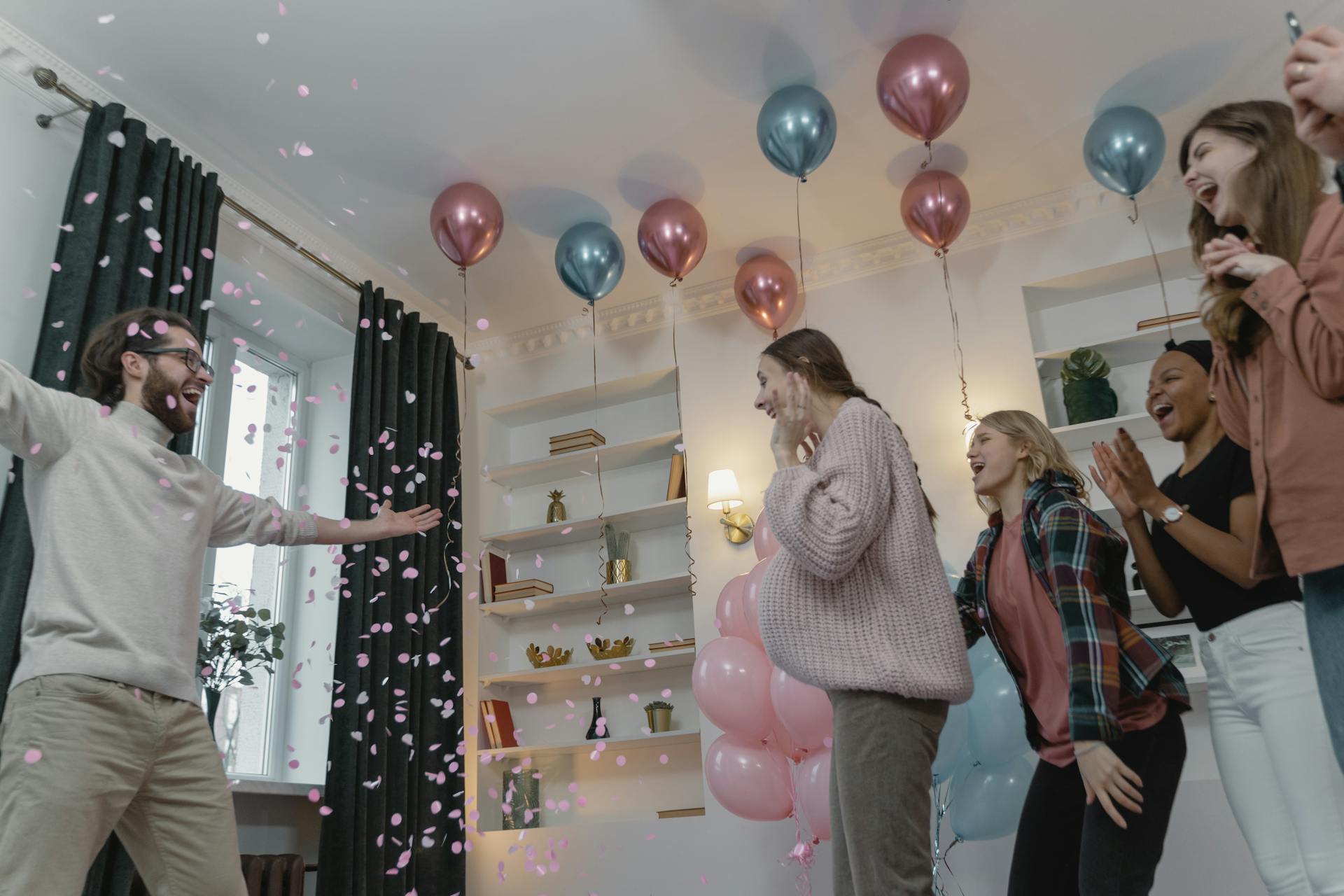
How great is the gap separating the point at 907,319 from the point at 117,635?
3185 mm

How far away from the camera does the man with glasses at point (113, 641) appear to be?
5.83ft

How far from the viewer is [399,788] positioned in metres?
3.62

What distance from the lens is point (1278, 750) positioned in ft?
5.06

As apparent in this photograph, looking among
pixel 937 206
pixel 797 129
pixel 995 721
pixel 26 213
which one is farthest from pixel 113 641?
pixel 937 206

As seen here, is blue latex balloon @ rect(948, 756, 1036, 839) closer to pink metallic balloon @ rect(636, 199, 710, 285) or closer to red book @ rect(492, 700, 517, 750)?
pink metallic balloon @ rect(636, 199, 710, 285)

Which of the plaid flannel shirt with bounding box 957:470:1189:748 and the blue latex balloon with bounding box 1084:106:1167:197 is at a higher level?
the blue latex balloon with bounding box 1084:106:1167:197

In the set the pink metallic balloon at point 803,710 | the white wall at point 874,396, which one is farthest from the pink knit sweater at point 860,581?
the white wall at point 874,396

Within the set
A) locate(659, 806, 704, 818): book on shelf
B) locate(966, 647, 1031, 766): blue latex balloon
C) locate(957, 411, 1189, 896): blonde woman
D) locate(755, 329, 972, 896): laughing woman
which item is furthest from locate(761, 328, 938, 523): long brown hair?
locate(659, 806, 704, 818): book on shelf

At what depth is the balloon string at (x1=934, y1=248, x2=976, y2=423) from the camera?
3855 millimetres

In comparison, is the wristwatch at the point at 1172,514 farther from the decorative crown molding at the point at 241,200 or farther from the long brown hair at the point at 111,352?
the decorative crown molding at the point at 241,200

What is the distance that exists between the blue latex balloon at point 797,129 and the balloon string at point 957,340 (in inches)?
32.9

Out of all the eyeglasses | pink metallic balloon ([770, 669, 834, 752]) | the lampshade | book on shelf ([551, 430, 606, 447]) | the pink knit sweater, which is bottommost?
pink metallic balloon ([770, 669, 834, 752])

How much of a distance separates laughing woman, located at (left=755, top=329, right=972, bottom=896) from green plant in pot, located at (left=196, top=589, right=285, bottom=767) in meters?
2.14

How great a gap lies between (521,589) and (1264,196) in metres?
3.58
